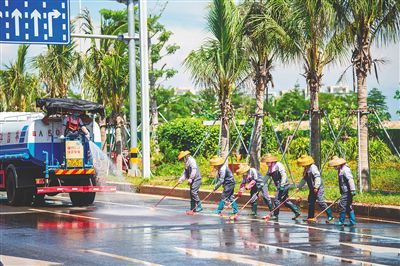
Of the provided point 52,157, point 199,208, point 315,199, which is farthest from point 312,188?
point 52,157

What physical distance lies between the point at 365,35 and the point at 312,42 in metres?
2.08

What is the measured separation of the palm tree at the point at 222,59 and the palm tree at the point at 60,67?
10764mm

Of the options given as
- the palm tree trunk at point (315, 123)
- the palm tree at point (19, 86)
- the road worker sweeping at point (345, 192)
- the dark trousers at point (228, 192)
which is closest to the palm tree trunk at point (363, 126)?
the palm tree trunk at point (315, 123)

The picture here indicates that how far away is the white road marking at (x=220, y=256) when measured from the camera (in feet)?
38.1

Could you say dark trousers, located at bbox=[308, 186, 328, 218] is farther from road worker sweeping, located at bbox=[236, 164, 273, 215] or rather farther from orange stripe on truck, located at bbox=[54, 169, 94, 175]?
orange stripe on truck, located at bbox=[54, 169, 94, 175]

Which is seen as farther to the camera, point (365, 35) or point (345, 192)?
point (365, 35)

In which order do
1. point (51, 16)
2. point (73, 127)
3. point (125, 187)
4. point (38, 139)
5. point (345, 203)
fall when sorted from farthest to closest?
point (125, 187)
point (73, 127)
point (38, 139)
point (51, 16)
point (345, 203)

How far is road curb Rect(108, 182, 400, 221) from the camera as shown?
18.2 m

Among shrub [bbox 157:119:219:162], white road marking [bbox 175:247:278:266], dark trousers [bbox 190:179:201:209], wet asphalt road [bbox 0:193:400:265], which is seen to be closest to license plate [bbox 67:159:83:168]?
wet asphalt road [bbox 0:193:400:265]

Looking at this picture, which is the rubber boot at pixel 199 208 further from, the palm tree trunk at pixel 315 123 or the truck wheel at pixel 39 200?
the truck wheel at pixel 39 200

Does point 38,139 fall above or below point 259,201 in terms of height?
above

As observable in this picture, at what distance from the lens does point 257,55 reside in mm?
25844

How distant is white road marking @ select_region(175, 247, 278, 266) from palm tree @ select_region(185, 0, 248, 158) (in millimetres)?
14623

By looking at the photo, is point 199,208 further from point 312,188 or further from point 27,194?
→ point 27,194
